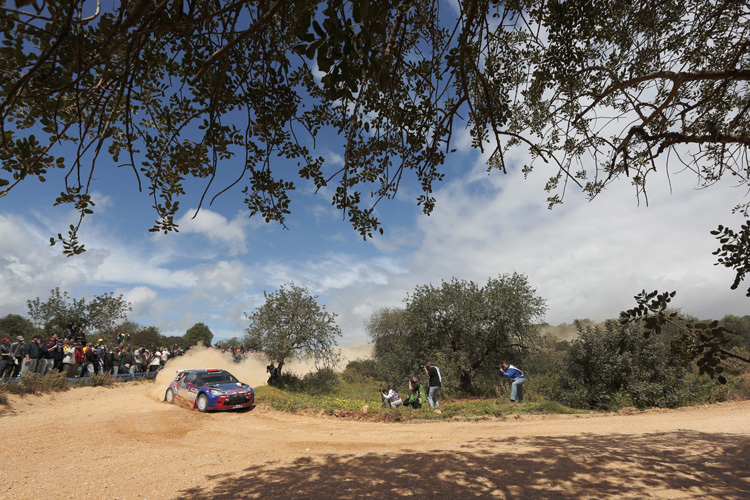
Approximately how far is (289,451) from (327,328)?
1557cm

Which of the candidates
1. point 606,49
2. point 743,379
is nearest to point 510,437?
point 606,49

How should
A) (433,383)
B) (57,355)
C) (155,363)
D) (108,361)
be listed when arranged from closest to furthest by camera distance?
(433,383)
(57,355)
(108,361)
(155,363)

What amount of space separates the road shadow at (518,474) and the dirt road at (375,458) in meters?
0.03

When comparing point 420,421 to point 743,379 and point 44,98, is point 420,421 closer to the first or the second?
point 44,98

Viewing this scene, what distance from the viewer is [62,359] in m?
17.9

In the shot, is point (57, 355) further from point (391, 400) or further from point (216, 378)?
point (391, 400)

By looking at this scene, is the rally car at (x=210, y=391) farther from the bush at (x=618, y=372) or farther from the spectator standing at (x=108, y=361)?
the bush at (x=618, y=372)

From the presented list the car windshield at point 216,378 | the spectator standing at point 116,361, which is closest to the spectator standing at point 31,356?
the spectator standing at point 116,361

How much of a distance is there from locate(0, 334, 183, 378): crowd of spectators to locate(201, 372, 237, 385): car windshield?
23.2ft

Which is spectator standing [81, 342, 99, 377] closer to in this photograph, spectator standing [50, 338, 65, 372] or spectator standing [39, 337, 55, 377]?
spectator standing [50, 338, 65, 372]

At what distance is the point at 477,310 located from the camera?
77.6 ft

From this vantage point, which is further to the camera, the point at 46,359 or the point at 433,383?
the point at 46,359

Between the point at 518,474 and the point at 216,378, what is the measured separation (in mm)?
12578

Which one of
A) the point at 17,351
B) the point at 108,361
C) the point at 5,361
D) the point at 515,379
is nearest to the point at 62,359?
the point at 17,351
